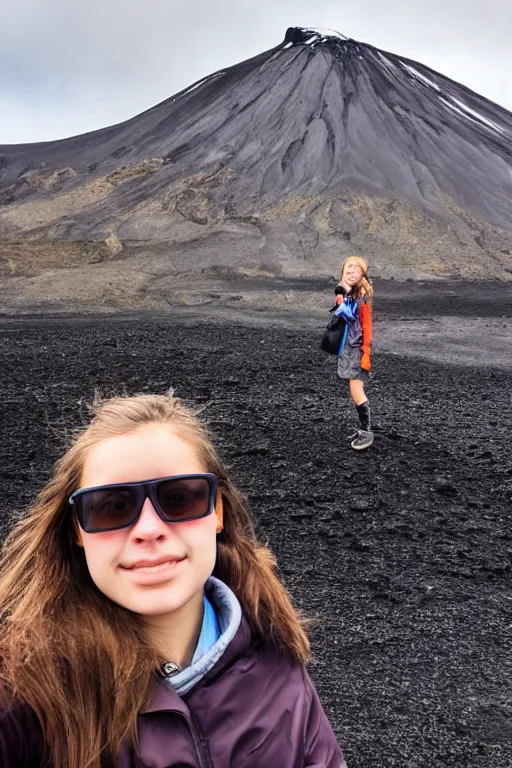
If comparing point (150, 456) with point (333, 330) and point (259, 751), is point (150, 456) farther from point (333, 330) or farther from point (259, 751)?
point (333, 330)

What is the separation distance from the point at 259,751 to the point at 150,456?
0.65m

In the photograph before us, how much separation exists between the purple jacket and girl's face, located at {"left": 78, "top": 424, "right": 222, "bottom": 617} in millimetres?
166

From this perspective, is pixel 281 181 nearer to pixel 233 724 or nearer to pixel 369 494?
pixel 369 494

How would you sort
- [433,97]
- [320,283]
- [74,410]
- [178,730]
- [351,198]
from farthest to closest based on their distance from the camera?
[433,97], [351,198], [320,283], [74,410], [178,730]

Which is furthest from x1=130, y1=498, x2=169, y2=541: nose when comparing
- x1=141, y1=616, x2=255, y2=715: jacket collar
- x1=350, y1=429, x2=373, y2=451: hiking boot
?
x1=350, y1=429, x2=373, y2=451: hiking boot

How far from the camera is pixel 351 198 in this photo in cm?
2986

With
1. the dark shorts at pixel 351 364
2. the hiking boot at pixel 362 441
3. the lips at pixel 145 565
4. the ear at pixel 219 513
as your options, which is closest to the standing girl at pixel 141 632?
the lips at pixel 145 565

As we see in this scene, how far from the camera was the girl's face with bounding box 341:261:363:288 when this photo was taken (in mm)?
6020

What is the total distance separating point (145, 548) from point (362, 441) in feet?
17.2

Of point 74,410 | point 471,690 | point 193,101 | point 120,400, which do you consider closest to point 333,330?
point 74,410

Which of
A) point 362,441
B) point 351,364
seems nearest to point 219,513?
point 351,364

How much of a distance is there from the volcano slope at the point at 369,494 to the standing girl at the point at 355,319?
0.77 metres

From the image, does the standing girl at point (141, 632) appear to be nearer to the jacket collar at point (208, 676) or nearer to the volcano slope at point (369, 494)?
the jacket collar at point (208, 676)

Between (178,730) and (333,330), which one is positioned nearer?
(178,730)
